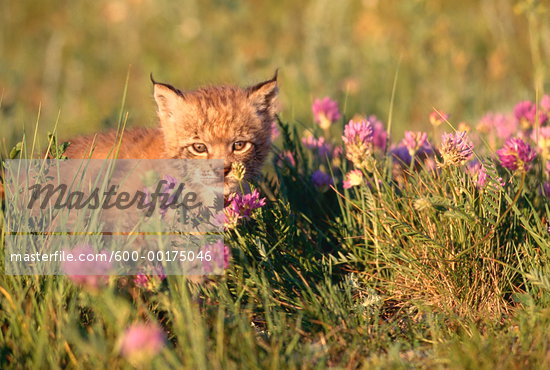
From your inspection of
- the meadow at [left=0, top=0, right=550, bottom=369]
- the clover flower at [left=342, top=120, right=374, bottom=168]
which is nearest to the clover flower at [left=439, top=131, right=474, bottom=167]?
the meadow at [left=0, top=0, right=550, bottom=369]

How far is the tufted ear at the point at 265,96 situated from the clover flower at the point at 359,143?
752 mm

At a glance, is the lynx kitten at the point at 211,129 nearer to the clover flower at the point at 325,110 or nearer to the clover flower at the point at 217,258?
the clover flower at the point at 325,110

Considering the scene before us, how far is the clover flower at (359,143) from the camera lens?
2.94 m

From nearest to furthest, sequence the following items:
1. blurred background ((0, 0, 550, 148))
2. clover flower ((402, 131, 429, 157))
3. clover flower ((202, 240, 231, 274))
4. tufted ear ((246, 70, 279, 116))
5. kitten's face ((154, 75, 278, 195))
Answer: clover flower ((202, 240, 231, 274)), clover flower ((402, 131, 429, 157)), kitten's face ((154, 75, 278, 195)), tufted ear ((246, 70, 279, 116)), blurred background ((0, 0, 550, 148))

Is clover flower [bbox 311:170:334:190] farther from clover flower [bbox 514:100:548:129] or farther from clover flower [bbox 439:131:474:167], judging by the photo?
clover flower [bbox 514:100:548:129]

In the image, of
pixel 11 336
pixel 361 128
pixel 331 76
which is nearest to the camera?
pixel 11 336

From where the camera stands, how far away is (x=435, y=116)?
134 inches

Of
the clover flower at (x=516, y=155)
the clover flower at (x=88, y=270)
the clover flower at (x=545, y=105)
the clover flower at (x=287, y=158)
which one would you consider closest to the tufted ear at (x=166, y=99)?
the clover flower at (x=287, y=158)

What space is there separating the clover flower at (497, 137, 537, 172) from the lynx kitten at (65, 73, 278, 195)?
4.62 ft

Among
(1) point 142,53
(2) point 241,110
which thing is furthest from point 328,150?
(1) point 142,53

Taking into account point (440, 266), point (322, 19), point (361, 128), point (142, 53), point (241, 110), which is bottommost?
point (440, 266)

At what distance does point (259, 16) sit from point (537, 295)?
8.10 metres

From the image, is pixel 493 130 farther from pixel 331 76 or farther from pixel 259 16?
pixel 259 16

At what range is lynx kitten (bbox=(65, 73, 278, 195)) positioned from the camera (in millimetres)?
3410
